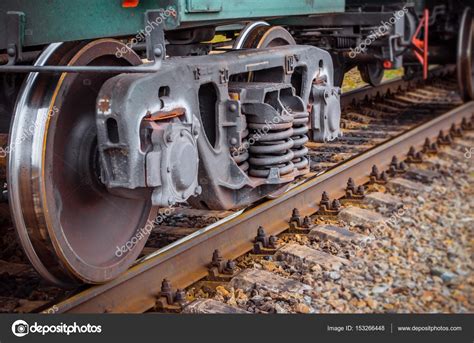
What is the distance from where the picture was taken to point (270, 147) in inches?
211

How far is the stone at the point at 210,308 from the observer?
14.7ft

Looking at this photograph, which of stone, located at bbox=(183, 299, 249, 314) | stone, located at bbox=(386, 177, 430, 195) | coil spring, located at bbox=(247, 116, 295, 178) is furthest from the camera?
stone, located at bbox=(386, 177, 430, 195)

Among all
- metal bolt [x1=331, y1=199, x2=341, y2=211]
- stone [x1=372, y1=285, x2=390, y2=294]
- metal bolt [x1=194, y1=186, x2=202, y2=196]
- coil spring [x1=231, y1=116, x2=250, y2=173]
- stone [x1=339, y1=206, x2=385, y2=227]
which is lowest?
stone [x1=372, y1=285, x2=390, y2=294]

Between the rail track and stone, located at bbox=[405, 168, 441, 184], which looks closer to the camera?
the rail track

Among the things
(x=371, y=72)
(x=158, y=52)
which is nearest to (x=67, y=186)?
(x=158, y=52)

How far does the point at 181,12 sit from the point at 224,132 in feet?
3.37

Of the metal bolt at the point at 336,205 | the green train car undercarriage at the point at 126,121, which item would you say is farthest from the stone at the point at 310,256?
the metal bolt at the point at 336,205

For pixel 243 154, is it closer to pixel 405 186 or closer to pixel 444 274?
pixel 444 274

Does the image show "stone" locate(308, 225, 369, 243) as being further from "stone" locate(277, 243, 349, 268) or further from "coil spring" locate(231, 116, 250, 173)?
"coil spring" locate(231, 116, 250, 173)

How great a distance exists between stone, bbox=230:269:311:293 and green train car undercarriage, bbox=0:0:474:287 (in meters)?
0.45

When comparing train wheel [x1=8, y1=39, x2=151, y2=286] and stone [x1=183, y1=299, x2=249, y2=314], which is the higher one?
train wheel [x1=8, y1=39, x2=151, y2=286]

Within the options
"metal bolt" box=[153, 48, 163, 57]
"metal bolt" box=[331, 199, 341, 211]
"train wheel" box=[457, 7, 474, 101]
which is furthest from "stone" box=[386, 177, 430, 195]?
"train wheel" box=[457, 7, 474, 101]

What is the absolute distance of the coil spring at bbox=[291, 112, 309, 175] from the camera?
5.67 m

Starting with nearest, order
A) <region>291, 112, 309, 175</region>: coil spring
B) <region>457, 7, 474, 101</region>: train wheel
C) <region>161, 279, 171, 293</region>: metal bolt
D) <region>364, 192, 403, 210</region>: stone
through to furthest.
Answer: <region>161, 279, 171, 293</region>: metal bolt < <region>291, 112, 309, 175</region>: coil spring < <region>364, 192, 403, 210</region>: stone < <region>457, 7, 474, 101</region>: train wheel
